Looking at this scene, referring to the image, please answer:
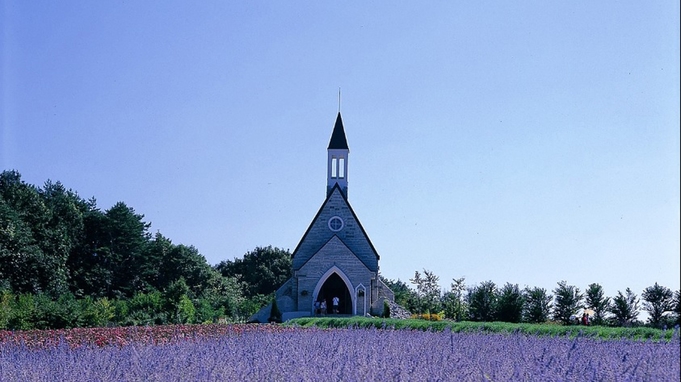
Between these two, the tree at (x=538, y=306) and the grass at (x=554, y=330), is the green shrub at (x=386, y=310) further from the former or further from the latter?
the grass at (x=554, y=330)

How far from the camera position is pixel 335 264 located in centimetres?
3234

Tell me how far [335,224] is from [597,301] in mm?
13592

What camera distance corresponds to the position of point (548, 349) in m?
7.28

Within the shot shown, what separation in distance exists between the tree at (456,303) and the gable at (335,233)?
12.9ft

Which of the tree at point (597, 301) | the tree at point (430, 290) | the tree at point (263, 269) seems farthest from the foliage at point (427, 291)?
the tree at point (263, 269)

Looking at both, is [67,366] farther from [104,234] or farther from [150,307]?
[104,234]

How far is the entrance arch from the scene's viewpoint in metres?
32.3

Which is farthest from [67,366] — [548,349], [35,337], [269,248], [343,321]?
[269,248]

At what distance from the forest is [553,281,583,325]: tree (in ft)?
0.10

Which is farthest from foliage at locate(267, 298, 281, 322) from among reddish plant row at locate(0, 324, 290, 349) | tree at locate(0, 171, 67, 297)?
reddish plant row at locate(0, 324, 290, 349)

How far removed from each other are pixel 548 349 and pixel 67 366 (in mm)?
4294

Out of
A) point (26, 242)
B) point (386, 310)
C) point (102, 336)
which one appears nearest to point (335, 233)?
point (386, 310)

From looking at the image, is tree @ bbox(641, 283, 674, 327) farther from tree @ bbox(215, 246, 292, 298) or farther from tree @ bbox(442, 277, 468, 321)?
tree @ bbox(215, 246, 292, 298)

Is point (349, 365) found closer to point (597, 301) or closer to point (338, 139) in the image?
point (597, 301)
